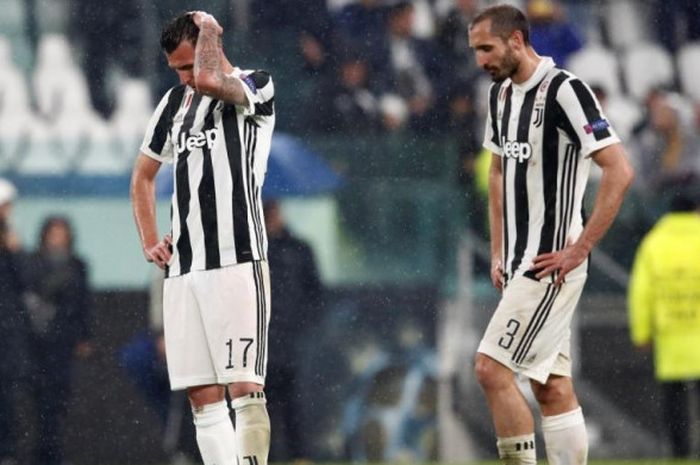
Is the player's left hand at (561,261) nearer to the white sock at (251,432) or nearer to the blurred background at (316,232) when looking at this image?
the white sock at (251,432)

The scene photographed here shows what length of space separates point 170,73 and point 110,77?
0.43 meters

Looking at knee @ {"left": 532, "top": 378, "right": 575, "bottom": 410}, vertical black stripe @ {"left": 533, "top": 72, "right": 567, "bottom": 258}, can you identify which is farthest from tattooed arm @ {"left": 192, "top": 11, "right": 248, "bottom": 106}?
knee @ {"left": 532, "top": 378, "right": 575, "bottom": 410}

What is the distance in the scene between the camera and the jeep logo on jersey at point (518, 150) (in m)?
6.81

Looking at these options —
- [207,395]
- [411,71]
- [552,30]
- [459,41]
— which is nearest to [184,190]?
[207,395]

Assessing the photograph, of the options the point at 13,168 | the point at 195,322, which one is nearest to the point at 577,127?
the point at 195,322

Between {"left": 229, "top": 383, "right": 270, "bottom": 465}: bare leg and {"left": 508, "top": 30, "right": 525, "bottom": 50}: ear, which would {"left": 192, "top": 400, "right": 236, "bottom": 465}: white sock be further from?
{"left": 508, "top": 30, "right": 525, "bottom": 50}: ear

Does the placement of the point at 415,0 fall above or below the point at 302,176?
above

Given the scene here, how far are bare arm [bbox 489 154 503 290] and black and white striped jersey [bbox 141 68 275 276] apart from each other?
0.95m

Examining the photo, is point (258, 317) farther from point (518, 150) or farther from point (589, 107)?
A: point (589, 107)

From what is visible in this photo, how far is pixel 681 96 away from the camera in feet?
39.1

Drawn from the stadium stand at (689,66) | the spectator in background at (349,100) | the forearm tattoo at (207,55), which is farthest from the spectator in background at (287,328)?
the forearm tattoo at (207,55)

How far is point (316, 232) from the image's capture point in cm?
1125

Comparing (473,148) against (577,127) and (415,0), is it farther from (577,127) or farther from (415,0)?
(577,127)

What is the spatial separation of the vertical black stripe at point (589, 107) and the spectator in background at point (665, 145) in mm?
4954
